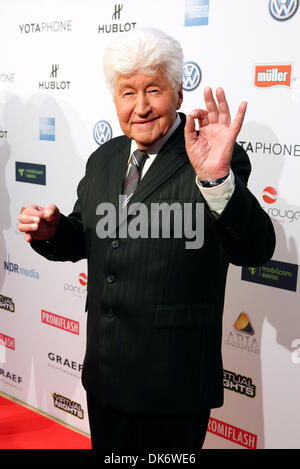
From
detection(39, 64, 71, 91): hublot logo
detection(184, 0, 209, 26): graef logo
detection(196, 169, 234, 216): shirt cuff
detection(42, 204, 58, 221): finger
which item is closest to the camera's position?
detection(196, 169, 234, 216): shirt cuff

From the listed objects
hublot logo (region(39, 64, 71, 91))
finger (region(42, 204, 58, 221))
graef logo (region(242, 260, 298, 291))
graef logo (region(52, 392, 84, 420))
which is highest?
hublot logo (region(39, 64, 71, 91))

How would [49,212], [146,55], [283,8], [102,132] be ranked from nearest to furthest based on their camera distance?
[146,55], [49,212], [283,8], [102,132]

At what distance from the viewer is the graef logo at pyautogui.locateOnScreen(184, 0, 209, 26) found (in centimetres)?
230

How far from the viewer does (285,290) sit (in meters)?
2.28

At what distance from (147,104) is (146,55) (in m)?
0.14

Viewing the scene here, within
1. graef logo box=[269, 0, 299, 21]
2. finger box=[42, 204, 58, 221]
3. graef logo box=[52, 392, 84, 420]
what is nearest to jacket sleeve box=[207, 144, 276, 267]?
finger box=[42, 204, 58, 221]

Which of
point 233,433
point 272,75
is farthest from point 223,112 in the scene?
point 233,433

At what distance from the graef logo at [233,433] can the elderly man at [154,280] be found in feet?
2.76

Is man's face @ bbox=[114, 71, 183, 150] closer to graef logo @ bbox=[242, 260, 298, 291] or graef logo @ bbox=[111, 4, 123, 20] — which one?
graef logo @ bbox=[242, 260, 298, 291]

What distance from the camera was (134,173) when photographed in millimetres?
1717

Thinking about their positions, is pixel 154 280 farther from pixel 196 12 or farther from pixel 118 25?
pixel 118 25

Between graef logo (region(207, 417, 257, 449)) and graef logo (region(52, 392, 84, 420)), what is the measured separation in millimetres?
879

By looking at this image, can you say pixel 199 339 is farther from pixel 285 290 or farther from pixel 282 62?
pixel 282 62
